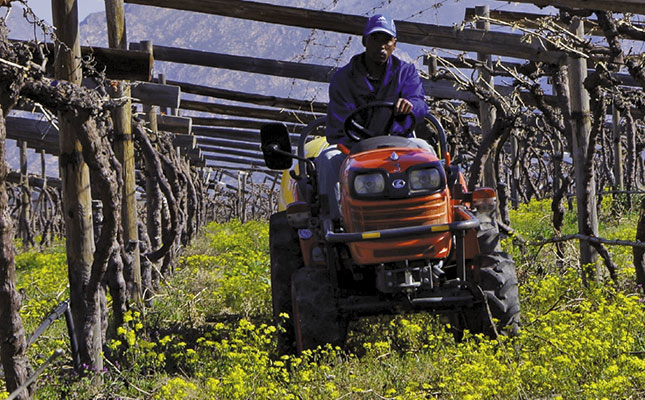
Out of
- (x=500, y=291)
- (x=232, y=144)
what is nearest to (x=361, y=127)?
(x=500, y=291)

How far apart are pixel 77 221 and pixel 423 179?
232cm

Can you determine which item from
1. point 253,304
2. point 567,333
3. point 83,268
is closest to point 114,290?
point 83,268

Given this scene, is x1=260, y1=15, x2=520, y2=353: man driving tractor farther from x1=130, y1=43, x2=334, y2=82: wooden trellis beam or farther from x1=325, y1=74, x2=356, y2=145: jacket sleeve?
x1=130, y1=43, x2=334, y2=82: wooden trellis beam

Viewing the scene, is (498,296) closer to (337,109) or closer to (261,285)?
(337,109)

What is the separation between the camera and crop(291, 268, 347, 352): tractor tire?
593cm

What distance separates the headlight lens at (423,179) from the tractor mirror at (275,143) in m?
0.85

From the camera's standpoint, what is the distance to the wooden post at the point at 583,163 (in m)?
8.08

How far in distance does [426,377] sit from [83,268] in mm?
2393

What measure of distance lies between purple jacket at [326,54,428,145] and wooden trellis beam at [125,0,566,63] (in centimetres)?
238

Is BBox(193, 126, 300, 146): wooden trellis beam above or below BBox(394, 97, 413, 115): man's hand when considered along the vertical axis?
above

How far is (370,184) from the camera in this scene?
5.59 m

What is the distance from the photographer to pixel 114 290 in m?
7.20

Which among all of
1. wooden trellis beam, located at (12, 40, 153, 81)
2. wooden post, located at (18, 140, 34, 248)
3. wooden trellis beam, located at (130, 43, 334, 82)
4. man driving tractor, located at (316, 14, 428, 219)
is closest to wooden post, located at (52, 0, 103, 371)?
wooden trellis beam, located at (12, 40, 153, 81)

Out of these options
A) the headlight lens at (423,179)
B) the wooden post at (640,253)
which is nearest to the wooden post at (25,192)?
the wooden post at (640,253)
